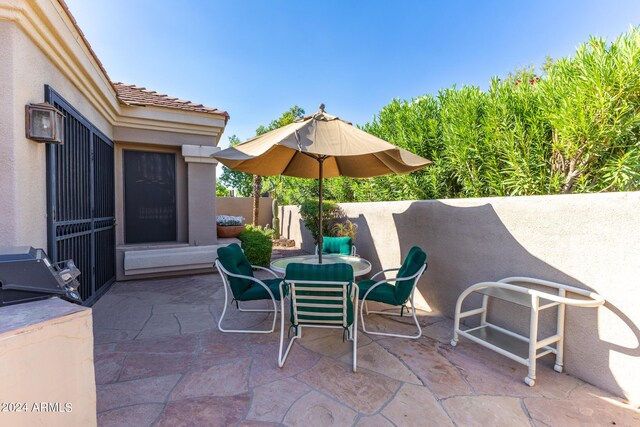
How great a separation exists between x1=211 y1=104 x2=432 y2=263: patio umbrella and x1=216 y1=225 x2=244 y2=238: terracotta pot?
337 cm

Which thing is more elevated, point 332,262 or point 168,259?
point 332,262

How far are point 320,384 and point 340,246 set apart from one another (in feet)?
12.2

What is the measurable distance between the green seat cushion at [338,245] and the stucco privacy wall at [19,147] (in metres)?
4.73

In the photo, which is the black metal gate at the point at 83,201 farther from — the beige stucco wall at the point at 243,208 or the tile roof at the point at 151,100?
the beige stucco wall at the point at 243,208

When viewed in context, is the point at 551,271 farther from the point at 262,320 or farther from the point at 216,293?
the point at 216,293

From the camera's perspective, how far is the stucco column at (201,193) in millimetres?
6699

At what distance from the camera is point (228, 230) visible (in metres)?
7.93

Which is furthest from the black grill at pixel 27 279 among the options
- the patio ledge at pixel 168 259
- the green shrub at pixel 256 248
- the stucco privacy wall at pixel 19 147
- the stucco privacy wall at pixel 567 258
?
the green shrub at pixel 256 248

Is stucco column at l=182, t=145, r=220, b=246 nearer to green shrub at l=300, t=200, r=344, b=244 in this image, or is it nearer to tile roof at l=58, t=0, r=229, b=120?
tile roof at l=58, t=0, r=229, b=120

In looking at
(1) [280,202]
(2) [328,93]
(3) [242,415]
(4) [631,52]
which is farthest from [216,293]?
(1) [280,202]

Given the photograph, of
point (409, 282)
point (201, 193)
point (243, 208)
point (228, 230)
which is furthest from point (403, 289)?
point (243, 208)

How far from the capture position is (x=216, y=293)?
18.0 feet

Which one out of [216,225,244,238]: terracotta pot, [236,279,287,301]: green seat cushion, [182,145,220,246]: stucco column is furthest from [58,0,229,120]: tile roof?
[236,279,287,301]: green seat cushion

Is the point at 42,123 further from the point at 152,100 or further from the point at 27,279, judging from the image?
the point at 152,100
